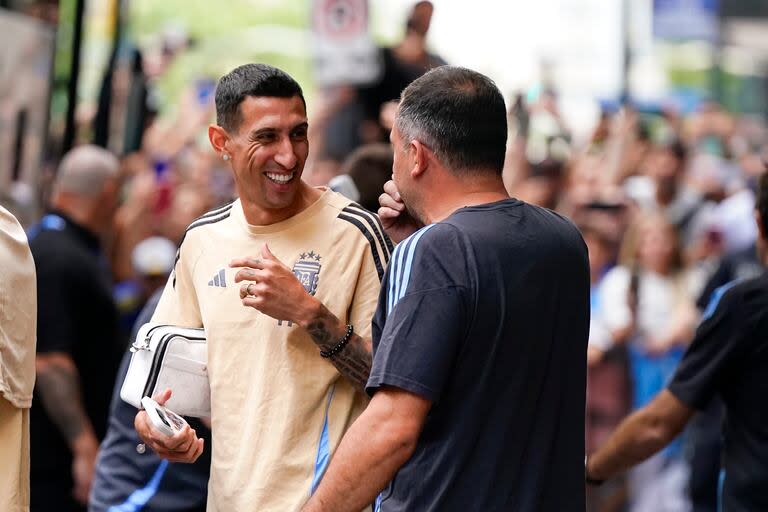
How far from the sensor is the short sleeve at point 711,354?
4848 mm

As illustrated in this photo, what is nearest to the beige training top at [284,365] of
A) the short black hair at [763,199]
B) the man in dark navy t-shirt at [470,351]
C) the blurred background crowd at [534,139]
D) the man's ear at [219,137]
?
the man's ear at [219,137]

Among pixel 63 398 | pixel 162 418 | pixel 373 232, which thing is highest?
pixel 373 232

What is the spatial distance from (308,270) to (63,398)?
315cm

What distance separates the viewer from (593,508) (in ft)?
31.3

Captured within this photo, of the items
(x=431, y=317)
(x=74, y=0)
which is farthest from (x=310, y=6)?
(x=431, y=317)

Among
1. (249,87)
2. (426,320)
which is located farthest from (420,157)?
(249,87)

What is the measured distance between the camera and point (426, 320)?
3.46 meters

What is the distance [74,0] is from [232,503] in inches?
214

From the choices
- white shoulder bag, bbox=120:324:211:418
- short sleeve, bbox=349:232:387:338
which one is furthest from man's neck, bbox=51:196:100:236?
short sleeve, bbox=349:232:387:338

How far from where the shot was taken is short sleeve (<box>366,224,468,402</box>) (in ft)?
11.3

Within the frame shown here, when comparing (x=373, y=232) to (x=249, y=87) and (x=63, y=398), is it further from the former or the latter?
(x=63, y=398)

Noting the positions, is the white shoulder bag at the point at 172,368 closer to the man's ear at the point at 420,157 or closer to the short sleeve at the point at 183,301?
the short sleeve at the point at 183,301

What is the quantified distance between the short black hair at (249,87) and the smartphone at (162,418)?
89 centimetres

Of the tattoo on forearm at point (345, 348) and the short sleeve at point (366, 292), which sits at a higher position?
the short sleeve at point (366, 292)
